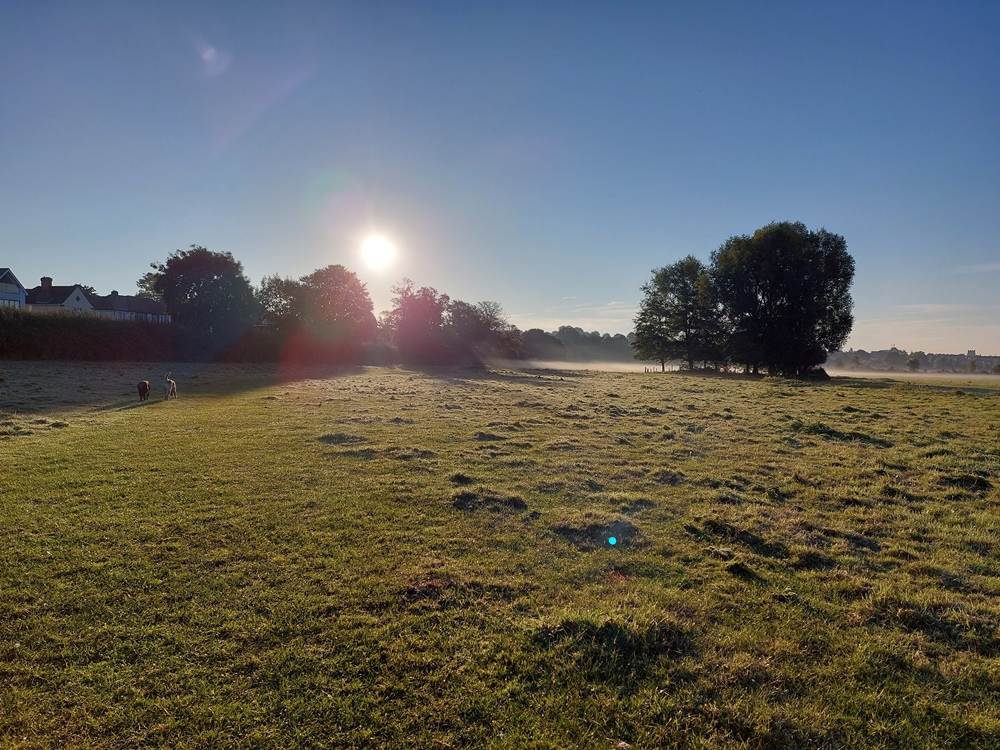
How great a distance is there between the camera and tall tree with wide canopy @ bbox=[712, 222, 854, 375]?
4834 cm

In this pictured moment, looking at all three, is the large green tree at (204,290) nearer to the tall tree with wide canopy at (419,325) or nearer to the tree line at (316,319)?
the tree line at (316,319)

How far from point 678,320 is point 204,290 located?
66552 millimetres

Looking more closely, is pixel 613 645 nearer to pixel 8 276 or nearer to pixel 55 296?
pixel 8 276

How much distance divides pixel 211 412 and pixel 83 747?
16.9m

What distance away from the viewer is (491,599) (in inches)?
199

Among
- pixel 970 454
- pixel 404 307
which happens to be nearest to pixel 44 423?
pixel 970 454

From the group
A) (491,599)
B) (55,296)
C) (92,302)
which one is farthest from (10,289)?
(491,599)

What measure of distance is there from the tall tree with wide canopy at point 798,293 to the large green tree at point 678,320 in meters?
8.24

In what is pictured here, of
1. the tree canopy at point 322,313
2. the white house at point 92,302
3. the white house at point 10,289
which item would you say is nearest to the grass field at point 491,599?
the tree canopy at point 322,313

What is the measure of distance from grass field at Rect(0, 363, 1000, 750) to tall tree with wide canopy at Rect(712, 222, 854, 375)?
141 feet

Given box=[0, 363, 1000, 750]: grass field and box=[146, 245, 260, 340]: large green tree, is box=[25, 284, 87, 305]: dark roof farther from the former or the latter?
box=[0, 363, 1000, 750]: grass field

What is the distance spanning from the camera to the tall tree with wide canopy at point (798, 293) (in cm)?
4834

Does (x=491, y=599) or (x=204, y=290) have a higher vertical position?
(x=204, y=290)

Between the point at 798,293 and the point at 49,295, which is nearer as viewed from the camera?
the point at 798,293
